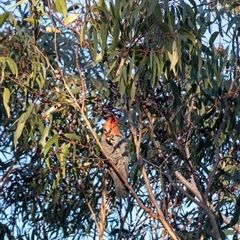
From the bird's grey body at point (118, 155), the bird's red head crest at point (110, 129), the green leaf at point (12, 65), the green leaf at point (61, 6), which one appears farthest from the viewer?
the bird's red head crest at point (110, 129)

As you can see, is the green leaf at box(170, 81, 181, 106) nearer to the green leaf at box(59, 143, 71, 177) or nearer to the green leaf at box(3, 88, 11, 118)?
the green leaf at box(59, 143, 71, 177)

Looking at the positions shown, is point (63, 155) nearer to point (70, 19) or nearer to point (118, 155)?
point (118, 155)

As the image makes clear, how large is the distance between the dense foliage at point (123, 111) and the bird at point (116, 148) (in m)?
0.08

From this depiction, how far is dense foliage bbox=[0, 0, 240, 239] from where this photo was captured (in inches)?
150

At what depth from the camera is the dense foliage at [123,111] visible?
3.81m

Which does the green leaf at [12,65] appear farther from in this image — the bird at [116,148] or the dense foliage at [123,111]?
the bird at [116,148]

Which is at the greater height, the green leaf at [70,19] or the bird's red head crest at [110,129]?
the bird's red head crest at [110,129]

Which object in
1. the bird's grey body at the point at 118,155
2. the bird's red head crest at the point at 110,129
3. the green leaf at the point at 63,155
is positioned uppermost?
the bird's red head crest at the point at 110,129

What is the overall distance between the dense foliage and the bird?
8 cm

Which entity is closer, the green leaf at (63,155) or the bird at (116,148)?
the green leaf at (63,155)

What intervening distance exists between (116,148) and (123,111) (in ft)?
2.27

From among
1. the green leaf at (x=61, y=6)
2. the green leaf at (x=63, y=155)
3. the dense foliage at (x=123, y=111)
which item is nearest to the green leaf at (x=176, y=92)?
the dense foliage at (x=123, y=111)

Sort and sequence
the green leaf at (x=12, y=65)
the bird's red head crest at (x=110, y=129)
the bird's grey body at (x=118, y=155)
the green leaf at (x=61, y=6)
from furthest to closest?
the bird's red head crest at (x=110, y=129), the bird's grey body at (x=118, y=155), the green leaf at (x=12, y=65), the green leaf at (x=61, y=6)

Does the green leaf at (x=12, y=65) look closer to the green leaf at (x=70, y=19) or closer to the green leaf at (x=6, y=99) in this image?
the green leaf at (x=6, y=99)
